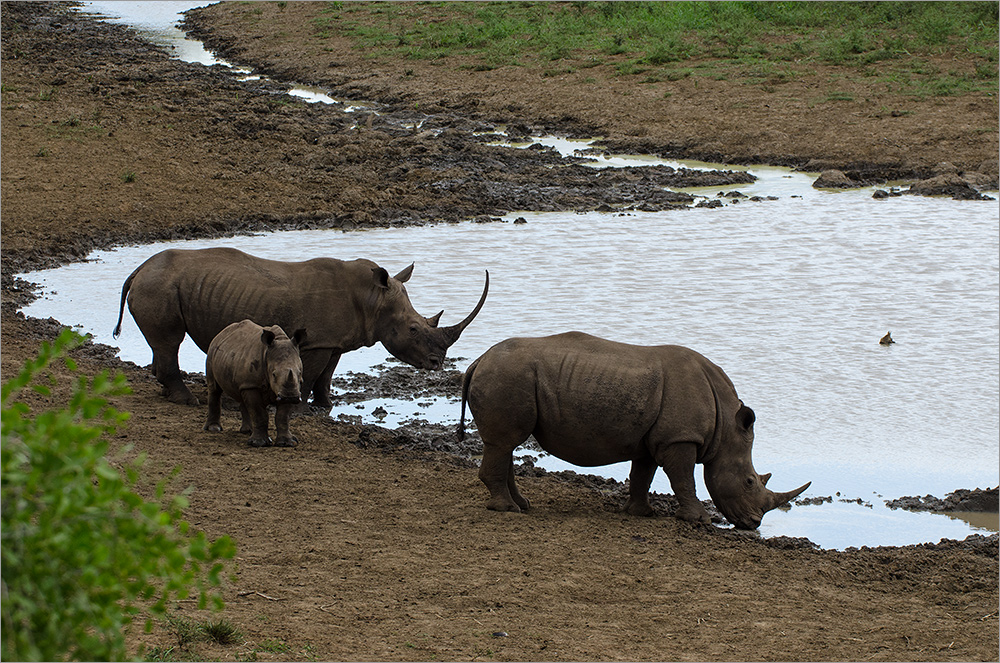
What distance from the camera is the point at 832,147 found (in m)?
22.9

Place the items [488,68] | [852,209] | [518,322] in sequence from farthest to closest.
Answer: [488,68]
[852,209]
[518,322]

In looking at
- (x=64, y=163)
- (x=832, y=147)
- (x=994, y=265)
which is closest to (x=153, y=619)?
(x=994, y=265)

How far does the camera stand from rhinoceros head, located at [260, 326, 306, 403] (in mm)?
8836

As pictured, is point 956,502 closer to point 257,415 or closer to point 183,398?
point 257,415

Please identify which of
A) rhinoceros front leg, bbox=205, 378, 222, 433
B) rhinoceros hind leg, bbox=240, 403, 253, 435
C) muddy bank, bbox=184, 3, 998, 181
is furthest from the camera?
muddy bank, bbox=184, 3, 998, 181

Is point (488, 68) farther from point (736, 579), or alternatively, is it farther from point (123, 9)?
point (123, 9)

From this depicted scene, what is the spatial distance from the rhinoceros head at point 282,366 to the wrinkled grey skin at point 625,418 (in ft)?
4.19

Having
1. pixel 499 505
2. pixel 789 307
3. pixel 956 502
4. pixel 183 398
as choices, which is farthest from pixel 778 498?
pixel 789 307

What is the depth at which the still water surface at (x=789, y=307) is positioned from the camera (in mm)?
9750

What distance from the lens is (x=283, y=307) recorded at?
1052 cm

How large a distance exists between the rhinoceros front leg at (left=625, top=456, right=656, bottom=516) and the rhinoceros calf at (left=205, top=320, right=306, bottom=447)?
8.14 ft

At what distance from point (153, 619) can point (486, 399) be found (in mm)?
3048

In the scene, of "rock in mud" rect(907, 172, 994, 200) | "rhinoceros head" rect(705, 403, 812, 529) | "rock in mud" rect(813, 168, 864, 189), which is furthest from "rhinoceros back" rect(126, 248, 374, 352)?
"rock in mud" rect(907, 172, 994, 200)

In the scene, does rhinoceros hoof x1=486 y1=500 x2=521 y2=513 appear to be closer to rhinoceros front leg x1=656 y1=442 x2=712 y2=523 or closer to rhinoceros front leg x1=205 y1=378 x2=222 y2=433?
rhinoceros front leg x1=656 y1=442 x2=712 y2=523
